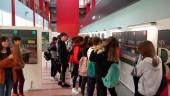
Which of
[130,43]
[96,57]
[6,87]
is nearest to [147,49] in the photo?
[96,57]

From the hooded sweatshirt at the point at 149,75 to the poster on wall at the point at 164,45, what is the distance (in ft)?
1.83

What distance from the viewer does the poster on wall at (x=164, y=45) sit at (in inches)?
178

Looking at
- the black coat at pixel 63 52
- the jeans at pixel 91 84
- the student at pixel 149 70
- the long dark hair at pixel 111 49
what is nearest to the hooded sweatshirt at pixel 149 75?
the student at pixel 149 70

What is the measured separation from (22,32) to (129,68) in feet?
9.63

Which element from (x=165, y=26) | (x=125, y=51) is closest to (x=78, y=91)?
(x=125, y=51)

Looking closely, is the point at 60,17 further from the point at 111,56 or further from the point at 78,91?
the point at 111,56

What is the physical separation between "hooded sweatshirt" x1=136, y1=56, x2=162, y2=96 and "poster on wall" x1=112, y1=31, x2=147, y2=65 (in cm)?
212

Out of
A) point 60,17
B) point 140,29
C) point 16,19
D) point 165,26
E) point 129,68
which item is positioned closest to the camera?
point 165,26

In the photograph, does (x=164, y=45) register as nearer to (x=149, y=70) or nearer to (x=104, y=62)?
(x=149, y=70)

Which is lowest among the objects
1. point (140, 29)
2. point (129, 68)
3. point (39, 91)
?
point (39, 91)

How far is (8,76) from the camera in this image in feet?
18.6

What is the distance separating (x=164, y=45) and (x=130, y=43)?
2726 millimetres

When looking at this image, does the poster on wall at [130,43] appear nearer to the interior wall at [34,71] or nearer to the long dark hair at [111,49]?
the long dark hair at [111,49]

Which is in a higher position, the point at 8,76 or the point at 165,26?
the point at 165,26
